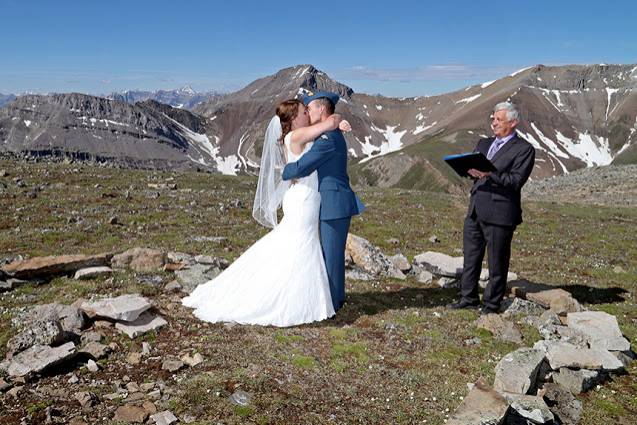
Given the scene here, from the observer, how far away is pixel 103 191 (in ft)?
111

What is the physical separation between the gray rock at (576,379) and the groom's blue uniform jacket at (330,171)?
5.44 meters

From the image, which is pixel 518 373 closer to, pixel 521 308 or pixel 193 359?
pixel 521 308

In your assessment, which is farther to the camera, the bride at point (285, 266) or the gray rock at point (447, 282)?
the gray rock at point (447, 282)

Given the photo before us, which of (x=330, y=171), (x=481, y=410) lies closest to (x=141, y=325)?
(x=330, y=171)

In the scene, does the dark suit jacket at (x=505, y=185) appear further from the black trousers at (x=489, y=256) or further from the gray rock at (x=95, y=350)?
the gray rock at (x=95, y=350)

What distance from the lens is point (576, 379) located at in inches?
357

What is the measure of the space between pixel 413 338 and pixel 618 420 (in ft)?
13.6

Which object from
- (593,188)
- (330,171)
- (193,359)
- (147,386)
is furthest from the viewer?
(593,188)

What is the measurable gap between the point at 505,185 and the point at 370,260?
265 inches

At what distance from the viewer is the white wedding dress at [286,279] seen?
11.2 m

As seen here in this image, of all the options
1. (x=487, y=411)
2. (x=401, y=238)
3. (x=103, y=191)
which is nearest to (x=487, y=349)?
(x=487, y=411)

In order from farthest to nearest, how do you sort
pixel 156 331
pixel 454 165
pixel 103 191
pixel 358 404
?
pixel 103 191
pixel 454 165
pixel 156 331
pixel 358 404

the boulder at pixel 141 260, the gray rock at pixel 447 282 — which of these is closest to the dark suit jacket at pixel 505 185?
the gray rock at pixel 447 282

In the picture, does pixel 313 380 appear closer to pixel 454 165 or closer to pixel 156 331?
pixel 156 331
